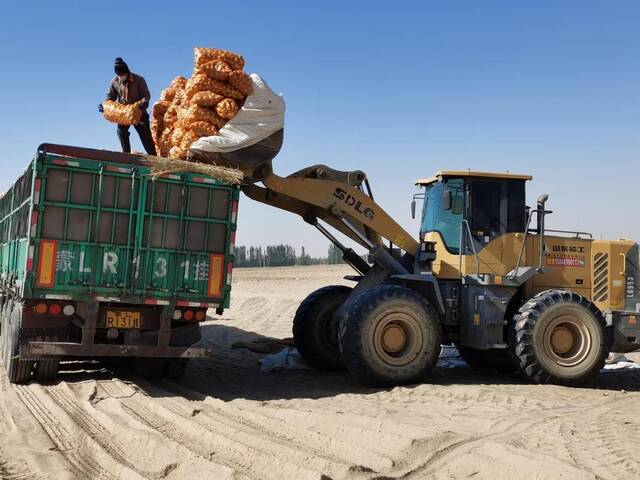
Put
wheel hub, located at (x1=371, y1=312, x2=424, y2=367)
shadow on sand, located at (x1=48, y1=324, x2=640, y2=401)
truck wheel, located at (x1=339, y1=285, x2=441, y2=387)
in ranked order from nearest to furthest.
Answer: shadow on sand, located at (x1=48, y1=324, x2=640, y2=401)
truck wheel, located at (x1=339, y1=285, x2=441, y2=387)
wheel hub, located at (x1=371, y1=312, x2=424, y2=367)

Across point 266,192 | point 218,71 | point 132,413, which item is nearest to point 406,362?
point 266,192

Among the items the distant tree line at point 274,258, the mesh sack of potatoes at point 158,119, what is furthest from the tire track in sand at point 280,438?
the distant tree line at point 274,258

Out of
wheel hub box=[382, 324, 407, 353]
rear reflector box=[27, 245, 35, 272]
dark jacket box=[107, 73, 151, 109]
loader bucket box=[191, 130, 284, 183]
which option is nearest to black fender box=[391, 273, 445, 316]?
wheel hub box=[382, 324, 407, 353]

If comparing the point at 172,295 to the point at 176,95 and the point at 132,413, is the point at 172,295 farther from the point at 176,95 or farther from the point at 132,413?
the point at 176,95

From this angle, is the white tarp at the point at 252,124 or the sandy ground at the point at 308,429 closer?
the sandy ground at the point at 308,429

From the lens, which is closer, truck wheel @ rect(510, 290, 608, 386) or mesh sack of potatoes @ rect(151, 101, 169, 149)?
truck wheel @ rect(510, 290, 608, 386)

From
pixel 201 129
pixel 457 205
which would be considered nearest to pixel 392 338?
pixel 457 205

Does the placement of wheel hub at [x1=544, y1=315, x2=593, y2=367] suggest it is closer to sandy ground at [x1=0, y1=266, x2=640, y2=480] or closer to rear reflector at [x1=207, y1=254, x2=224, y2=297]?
sandy ground at [x1=0, y1=266, x2=640, y2=480]

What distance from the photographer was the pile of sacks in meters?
9.18

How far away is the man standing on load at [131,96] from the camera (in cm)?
1021

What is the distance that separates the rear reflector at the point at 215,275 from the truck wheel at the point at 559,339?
4.39 m

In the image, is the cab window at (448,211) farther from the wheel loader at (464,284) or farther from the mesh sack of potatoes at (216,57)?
the mesh sack of potatoes at (216,57)

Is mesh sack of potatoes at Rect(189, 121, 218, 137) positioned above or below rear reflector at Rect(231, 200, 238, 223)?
above

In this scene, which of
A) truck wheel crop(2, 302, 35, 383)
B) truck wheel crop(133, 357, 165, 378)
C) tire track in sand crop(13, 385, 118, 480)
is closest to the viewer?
tire track in sand crop(13, 385, 118, 480)
